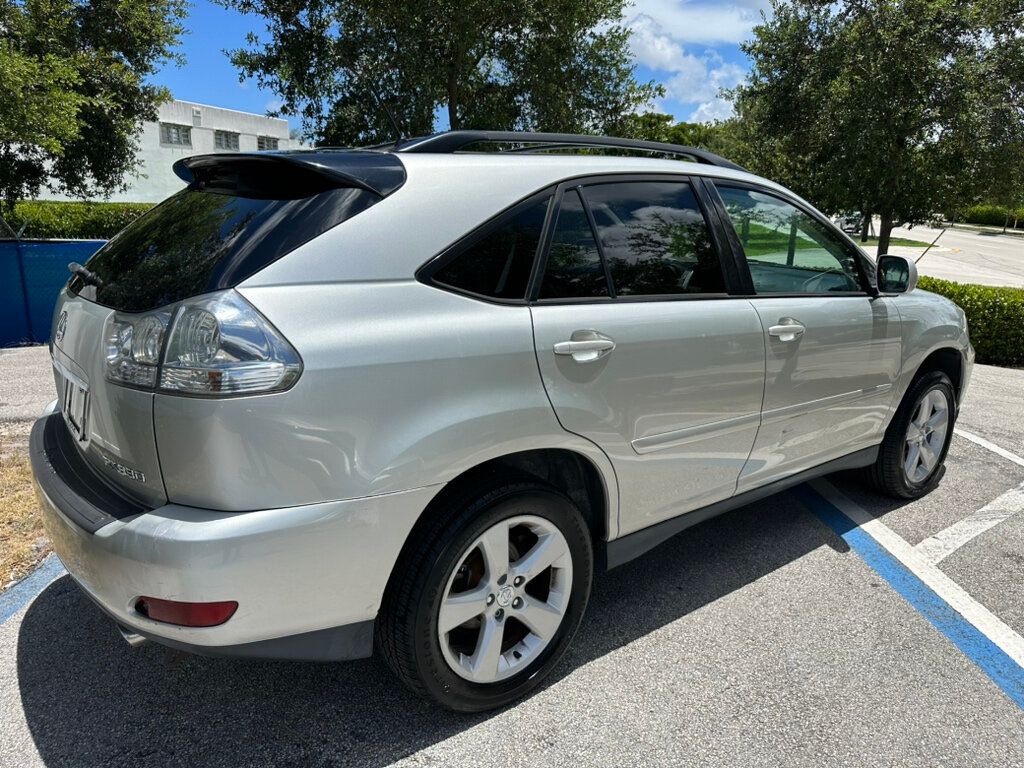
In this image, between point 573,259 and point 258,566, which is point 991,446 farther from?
point 258,566

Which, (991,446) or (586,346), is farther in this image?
(991,446)

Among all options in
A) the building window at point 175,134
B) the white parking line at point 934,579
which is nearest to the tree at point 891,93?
the white parking line at point 934,579

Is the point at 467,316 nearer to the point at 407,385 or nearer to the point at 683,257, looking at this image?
the point at 407,385

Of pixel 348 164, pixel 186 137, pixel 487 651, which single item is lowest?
pixel 487 651

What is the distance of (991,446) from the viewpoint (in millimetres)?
5668

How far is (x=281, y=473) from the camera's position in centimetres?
193

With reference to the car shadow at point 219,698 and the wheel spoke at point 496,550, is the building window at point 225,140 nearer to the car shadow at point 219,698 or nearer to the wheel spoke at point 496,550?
the car shadow at point 219,698

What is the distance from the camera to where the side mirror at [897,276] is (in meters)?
3.90

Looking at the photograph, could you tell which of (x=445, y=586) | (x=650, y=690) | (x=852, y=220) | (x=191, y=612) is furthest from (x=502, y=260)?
(x=852, y=220)

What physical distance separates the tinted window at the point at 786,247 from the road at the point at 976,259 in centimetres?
1633

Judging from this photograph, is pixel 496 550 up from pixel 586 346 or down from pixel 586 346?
down

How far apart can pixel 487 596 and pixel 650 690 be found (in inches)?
29.0

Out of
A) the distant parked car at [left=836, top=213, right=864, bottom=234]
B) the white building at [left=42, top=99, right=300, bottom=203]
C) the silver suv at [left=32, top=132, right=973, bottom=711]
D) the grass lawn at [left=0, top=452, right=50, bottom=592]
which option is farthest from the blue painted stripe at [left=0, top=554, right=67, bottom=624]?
the white building at [left=42, top=99, right=300, bottom=203]

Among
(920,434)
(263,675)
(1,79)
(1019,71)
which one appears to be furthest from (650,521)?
(1019,71)
